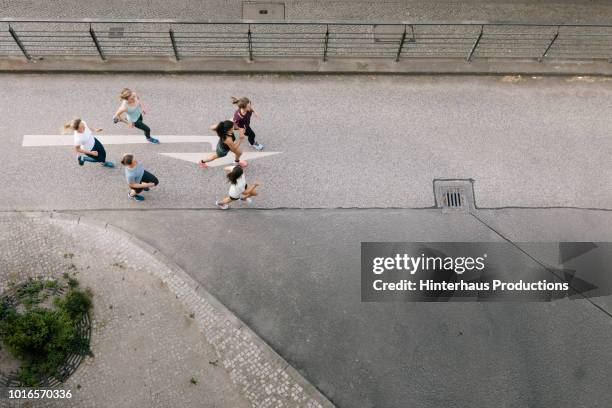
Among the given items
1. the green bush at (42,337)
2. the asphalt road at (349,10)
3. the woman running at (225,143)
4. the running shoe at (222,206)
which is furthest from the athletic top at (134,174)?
the asphalt road at (349,10)

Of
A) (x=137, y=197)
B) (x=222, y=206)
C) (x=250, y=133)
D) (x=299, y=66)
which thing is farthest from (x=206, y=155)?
(x=299, y=66)

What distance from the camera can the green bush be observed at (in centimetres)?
823

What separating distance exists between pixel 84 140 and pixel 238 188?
3.12m

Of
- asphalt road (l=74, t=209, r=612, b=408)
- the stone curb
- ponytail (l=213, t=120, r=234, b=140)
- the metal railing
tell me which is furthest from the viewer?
the metal railing

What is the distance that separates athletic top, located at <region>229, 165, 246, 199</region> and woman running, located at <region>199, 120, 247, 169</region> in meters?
0.83

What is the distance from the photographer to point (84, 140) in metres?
9.22

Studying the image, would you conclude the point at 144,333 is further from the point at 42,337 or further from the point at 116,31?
the point at 116,31

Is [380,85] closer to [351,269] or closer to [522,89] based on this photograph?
[522,89]

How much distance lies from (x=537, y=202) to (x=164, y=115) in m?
8.65

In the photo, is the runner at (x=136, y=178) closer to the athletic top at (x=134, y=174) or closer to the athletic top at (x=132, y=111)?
the athletic top at (x=134, y=174)

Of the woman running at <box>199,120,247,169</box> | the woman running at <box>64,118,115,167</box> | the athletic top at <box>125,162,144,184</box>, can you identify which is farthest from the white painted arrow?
the athletic top at <box>125,162,144,184</box>

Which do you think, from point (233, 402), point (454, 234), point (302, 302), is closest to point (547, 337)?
point (454, 234)

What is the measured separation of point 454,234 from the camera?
10047 mm

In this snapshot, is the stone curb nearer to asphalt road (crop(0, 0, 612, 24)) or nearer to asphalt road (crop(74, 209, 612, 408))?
asphalt road (crop(0, 0, 612, 24))
